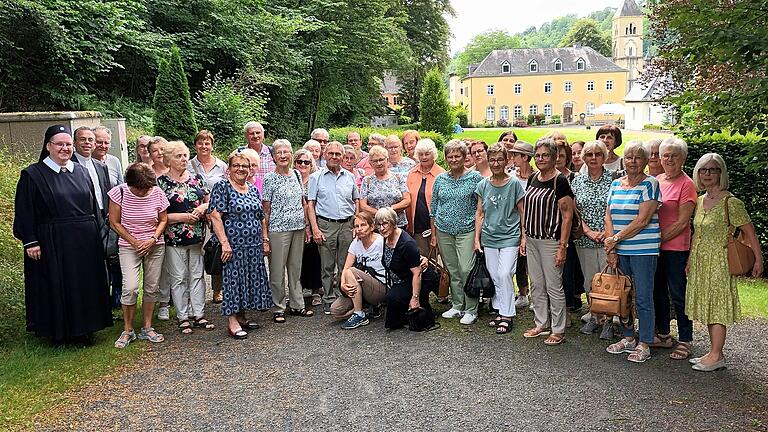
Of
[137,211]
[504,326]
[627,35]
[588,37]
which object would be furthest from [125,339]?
[588,37]

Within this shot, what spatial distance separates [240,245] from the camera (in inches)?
236

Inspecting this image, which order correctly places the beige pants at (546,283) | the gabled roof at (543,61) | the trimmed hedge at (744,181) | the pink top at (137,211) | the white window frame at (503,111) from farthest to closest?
the white window frame at (503,111)
the gabled roof at (543,61)
the trimmed hedge at (744,181)
the pink top at (137,211)
the beige pants at (546,283)

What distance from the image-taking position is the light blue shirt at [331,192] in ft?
21.8

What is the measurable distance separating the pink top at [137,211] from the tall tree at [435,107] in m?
23.9

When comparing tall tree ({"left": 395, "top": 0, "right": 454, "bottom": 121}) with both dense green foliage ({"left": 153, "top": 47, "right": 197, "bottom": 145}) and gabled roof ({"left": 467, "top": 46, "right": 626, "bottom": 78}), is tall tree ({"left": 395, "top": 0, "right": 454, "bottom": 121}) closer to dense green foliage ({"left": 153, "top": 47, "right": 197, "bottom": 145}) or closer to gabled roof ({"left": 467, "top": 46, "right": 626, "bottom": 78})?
dense green foliage ({"left": 153, "top": 47, "right": 197, "bottom": 145})

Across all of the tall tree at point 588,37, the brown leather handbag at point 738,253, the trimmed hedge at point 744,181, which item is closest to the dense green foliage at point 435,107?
the trimmed hedge at point 744,181

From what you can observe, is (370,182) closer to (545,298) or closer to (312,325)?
(312,325)

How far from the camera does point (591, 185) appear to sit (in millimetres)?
5652

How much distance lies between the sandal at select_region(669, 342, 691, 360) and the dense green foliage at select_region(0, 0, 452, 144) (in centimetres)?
1381

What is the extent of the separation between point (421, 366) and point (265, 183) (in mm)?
2519

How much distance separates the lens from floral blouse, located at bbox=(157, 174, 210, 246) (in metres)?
6.02

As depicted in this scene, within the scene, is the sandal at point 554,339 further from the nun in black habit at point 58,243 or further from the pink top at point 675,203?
the nun in black habit at point 58,243

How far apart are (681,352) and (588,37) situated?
90.1 meters

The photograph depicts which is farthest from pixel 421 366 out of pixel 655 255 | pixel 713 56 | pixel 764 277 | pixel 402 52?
pixel 402 52
